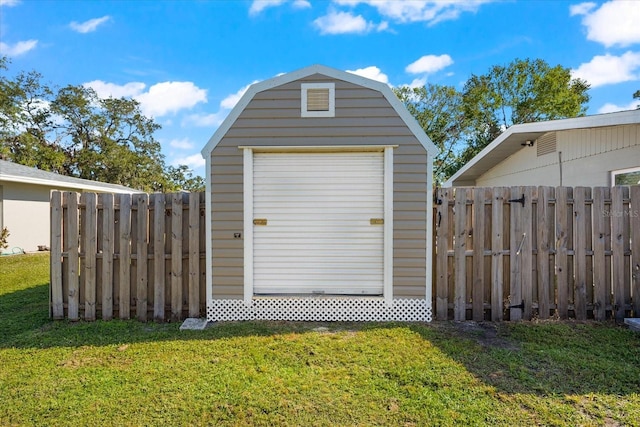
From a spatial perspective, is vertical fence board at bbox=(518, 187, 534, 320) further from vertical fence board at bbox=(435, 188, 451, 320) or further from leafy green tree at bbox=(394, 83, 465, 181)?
leafy green tree at bbox=(394, 83, 465, 181)

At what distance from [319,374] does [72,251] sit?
12.1 ft

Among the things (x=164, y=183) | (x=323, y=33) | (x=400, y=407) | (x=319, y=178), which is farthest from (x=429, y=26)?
(x=164, y=183)

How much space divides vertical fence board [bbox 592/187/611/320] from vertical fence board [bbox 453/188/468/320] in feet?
5.23

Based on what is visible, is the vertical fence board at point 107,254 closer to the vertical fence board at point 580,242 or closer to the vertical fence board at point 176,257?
the vertical fence board at point 176,257

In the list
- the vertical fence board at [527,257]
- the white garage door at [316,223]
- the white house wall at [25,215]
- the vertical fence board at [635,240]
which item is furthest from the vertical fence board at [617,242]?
the white house wall at [25,215]

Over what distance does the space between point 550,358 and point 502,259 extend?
4.55ft

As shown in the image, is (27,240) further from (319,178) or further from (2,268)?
(319,178)

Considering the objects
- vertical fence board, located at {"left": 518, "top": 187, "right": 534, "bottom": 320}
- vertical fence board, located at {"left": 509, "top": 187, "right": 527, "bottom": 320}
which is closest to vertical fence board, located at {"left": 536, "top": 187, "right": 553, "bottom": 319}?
vertical fence board, located at {"left": 518, "top": 187, "right": 534, "bottom": 320}

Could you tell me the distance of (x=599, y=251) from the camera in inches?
169

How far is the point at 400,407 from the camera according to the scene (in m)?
2.50

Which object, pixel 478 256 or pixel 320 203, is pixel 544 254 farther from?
pixel 320 203

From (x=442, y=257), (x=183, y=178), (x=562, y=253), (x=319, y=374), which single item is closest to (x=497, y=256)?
(x=442, y=257)

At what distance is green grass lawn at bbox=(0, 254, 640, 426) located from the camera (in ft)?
7.97

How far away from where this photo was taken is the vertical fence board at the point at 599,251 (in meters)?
4.27
